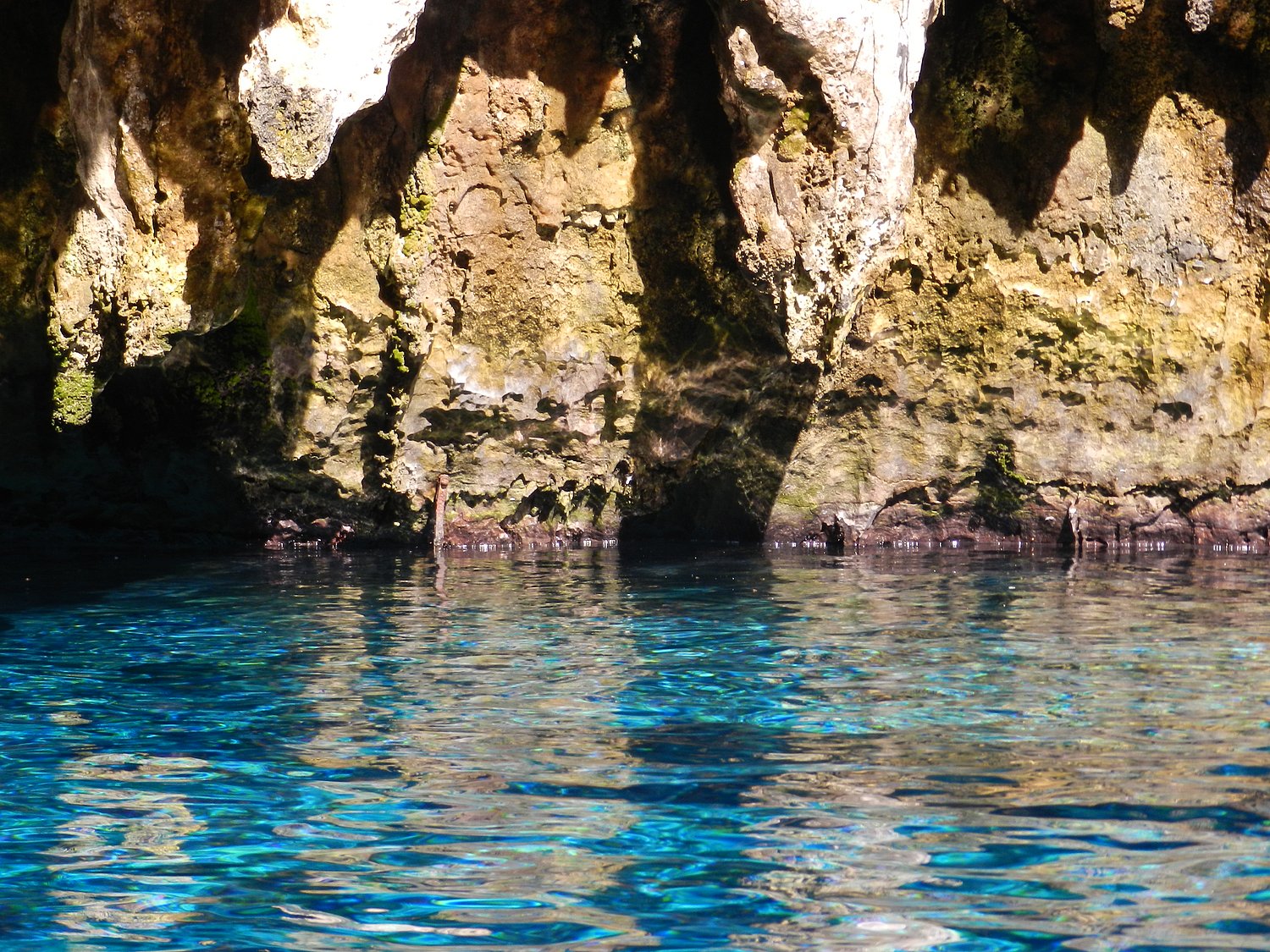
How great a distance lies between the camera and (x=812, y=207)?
11.2 m

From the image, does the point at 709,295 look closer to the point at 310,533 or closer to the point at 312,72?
the point at 310,533

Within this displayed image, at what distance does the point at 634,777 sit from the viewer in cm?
529

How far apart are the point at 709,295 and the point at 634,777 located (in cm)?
812

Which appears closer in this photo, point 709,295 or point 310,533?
point 709,295

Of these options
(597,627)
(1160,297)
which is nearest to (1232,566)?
(1160,297)

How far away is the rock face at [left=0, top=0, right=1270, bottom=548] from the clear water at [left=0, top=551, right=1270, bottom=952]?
10.9 feet

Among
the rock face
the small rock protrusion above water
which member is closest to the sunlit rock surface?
the rock face

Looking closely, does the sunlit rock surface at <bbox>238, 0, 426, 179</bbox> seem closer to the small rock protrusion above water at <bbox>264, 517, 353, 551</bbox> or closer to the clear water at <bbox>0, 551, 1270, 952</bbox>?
the clear water at <bbox>0, 551, 1270, 952</bbox>

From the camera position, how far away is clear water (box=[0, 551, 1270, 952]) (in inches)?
155

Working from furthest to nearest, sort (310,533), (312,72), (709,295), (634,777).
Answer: (310,533) → (709,295) → (312,72) → (634,777)

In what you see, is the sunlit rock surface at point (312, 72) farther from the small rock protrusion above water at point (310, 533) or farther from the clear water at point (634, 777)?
the small rock protrusion above water at point (310, 533)

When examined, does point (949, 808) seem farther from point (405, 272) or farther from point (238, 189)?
point (405, 272)

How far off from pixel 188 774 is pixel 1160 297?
10807 millimetres

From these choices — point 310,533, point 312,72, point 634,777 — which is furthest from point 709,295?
point 634,777
